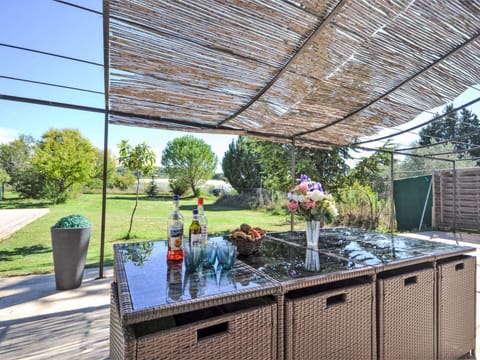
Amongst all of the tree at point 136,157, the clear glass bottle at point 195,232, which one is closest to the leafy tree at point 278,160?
the tree at point 136,157

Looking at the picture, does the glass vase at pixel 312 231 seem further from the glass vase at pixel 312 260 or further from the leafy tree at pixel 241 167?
the leafy tree at pixel 241 167

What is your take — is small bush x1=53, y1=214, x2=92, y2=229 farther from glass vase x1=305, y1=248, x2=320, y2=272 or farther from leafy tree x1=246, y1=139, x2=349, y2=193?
leafy tree x1=246, y1=139, x2=349, y2=193

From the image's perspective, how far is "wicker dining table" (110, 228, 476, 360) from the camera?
3.19 feet

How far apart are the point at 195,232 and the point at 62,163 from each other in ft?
27.7

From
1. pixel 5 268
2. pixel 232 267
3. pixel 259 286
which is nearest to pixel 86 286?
pixel 5 268

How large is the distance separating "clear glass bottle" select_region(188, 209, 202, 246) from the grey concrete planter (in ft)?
6.43

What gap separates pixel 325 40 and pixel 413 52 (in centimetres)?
78

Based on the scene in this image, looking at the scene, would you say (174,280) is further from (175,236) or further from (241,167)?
(241,167)

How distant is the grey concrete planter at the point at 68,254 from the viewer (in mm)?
2805

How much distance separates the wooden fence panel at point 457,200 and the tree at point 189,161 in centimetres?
1320

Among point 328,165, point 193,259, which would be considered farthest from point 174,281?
point 328,165

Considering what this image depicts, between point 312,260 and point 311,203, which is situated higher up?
point 311,203

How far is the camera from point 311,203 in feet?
5.37

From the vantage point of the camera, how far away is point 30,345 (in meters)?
1.85
